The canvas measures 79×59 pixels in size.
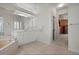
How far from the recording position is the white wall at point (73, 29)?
197cm

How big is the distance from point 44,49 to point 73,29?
624 mm

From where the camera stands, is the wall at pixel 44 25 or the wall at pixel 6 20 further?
the wall at pixel 44 25

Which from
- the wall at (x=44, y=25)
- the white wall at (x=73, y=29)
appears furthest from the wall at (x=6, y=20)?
the white wall at (x=73, y=29)

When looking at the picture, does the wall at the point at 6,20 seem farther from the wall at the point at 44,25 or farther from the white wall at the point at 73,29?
the white wall at the point at 73,29

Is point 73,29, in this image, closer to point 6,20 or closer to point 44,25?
point 44,25

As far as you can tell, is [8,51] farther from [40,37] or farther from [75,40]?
[75,40]

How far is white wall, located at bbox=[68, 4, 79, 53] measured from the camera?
1.97 metres

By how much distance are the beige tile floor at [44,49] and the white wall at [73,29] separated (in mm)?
94

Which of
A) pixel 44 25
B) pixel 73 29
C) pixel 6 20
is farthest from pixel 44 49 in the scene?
pixel 6 20

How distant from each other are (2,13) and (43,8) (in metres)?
0.71

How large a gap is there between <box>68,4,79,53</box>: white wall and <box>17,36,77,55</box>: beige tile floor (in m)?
0.09

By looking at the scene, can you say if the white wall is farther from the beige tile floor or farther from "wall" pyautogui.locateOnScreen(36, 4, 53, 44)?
"wall" pyautogui.locateOnScreen(36, 4, 53, 44)
